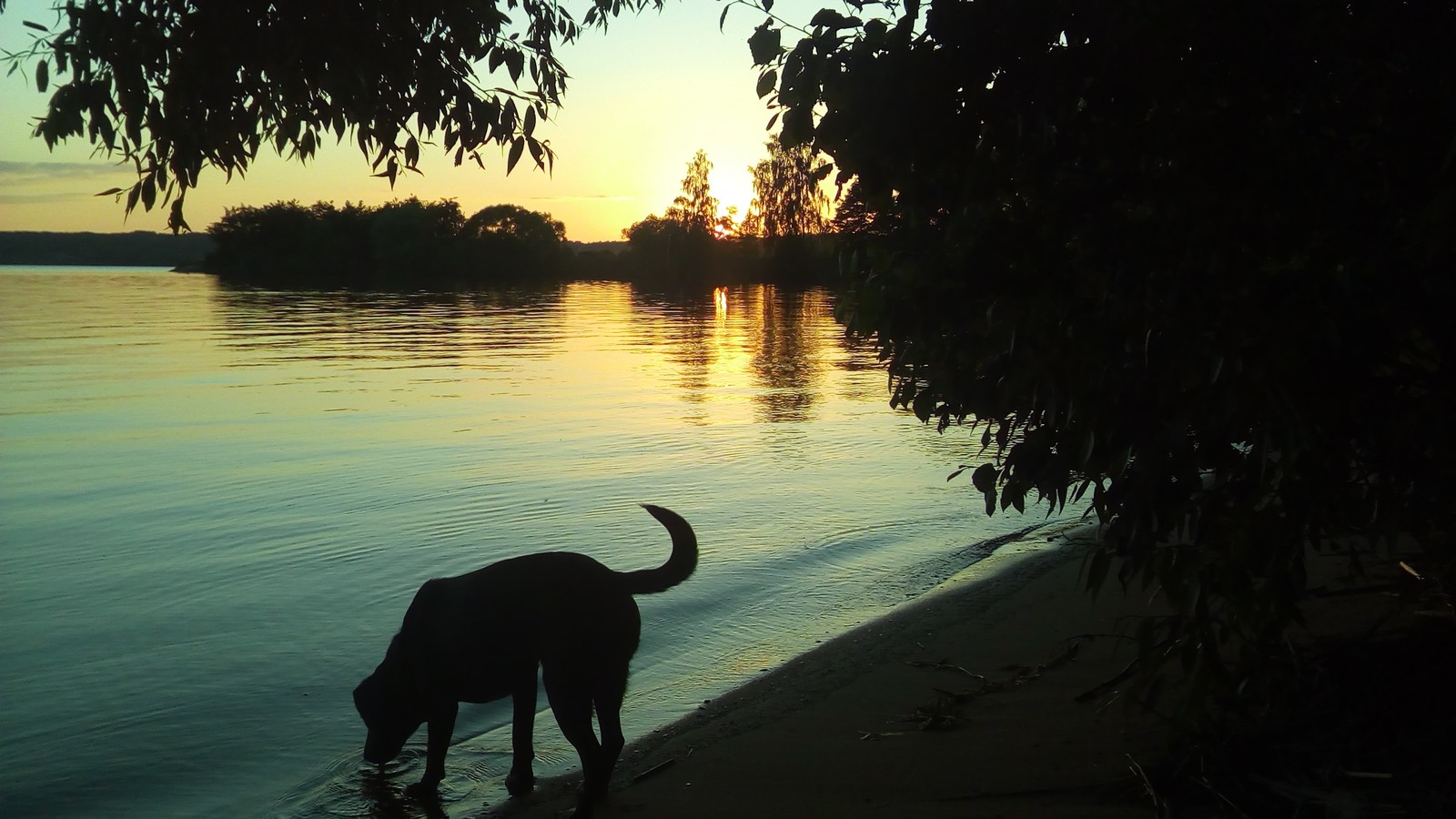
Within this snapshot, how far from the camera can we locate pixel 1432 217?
2447 mm

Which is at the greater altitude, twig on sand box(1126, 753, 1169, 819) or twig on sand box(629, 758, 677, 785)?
twig on sand box(1126, 753, 1169, 819)

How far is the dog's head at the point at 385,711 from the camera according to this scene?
4.57 m

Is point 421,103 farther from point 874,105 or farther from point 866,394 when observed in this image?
point 866,394

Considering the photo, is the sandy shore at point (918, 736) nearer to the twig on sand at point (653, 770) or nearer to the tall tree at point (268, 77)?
the twig on sand at point (653, 770)

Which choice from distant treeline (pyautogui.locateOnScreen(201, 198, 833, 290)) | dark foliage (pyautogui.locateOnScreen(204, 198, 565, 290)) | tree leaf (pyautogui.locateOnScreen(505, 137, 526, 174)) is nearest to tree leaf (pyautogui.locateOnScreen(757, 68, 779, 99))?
tree leaf (pyautogui.locateOnScreen(505, 137, 526, 174))

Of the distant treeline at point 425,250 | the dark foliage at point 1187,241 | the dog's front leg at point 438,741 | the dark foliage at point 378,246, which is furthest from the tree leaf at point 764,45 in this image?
the dark foliage at point 378,246

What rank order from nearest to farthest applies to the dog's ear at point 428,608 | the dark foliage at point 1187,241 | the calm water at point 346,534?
the dark foliage at point 1187,241, the dog's ear at point 428,608, the calm water at point 346,534

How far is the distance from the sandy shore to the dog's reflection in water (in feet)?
0.96

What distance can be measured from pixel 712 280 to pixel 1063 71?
100 m

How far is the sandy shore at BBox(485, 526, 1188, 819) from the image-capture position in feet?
13.1

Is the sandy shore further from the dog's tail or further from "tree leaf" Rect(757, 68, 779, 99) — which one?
"tree leaf" Rect(757, 68, 779, 99)

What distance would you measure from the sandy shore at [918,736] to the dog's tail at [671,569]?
81 cm

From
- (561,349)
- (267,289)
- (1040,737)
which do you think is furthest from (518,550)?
(267,289)

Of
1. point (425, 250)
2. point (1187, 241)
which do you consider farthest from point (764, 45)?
point (425, 250)
